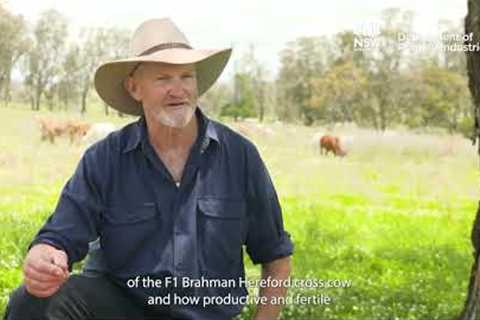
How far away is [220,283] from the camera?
2.44 m

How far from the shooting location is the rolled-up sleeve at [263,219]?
2402 millimetres

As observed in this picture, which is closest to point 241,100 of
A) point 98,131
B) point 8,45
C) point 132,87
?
point 98,131

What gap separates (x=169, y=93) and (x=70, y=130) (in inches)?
111

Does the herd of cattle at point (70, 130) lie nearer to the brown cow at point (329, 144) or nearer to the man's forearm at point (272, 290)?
the brown cow at point (329, 144)

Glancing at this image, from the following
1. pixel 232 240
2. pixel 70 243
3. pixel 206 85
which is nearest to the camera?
pixel 70 243

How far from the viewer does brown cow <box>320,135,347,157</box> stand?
5.40m

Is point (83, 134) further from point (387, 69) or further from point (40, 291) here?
point (40, 291)

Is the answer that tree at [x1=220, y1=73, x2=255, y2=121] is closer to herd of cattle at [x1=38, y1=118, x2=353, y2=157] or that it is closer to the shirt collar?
herd of cattle at [x1=38, y1=118, x2=353, y2=157]

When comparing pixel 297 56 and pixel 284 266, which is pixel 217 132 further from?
pixel 297 56

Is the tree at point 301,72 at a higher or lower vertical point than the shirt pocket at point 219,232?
higher

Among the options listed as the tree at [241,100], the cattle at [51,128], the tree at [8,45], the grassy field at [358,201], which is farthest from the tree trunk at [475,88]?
the tree at [8,45]

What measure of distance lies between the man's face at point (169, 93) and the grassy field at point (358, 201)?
2272 mm

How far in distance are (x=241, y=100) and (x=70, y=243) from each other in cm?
284

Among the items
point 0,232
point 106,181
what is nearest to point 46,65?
point 0,232
